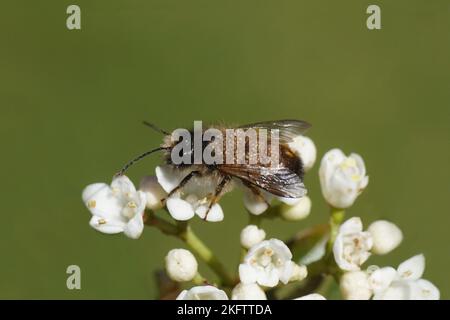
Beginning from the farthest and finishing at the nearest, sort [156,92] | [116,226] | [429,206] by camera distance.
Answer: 1. [156,92]
2. [429,206]
3. [116,226]

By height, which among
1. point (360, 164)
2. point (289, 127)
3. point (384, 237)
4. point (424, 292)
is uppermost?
point (289, 127)

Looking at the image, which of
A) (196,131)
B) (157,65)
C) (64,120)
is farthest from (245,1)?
(196,131)

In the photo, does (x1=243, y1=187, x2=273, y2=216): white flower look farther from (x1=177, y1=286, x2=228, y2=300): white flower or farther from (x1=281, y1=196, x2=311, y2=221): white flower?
(x1=177, y1=286, x2=228, y2=300): white flower

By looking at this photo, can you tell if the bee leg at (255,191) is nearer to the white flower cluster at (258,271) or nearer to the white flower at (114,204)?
the white flower cluster at (258,271)

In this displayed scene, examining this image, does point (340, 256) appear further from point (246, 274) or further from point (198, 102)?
point (198, 102)

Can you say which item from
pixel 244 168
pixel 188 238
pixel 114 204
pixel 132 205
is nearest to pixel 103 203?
pixel 114 204

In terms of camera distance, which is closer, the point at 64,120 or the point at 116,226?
the point at 116,226

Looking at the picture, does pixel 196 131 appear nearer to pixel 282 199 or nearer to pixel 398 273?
pixel 282 199
